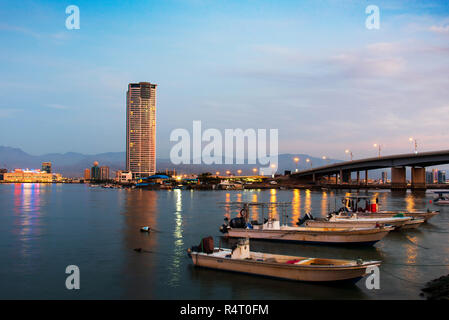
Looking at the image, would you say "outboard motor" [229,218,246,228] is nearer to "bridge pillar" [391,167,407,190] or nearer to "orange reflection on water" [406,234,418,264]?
"orange reflection on water" [406,234,418,264]

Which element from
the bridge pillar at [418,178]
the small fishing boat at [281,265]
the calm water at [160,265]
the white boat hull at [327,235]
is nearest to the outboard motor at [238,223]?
the white boat hull at [327,235]

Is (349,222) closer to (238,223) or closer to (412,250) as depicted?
(412,250)

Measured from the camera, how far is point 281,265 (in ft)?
61.9

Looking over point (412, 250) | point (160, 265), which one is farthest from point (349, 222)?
point (160, 265)

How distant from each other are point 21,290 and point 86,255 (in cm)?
828

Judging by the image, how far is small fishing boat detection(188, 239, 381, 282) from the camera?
18047 millimetres

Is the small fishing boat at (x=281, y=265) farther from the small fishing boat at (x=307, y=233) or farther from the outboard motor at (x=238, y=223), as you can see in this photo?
the outboard motor at (x=238, y=223)

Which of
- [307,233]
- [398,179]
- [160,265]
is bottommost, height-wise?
[160,265]

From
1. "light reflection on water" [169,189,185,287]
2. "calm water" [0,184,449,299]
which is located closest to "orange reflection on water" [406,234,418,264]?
"calm water" [0,184,449,299]

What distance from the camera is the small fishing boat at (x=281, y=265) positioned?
1805cm

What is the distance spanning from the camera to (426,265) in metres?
23.7
